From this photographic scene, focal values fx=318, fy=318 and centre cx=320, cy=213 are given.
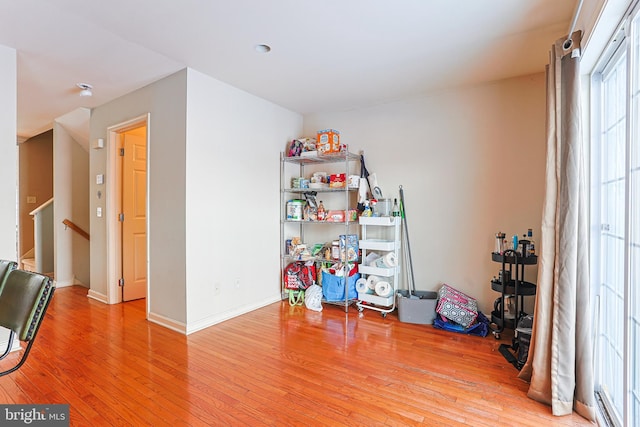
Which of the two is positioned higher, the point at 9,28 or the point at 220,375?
the point at 9,28

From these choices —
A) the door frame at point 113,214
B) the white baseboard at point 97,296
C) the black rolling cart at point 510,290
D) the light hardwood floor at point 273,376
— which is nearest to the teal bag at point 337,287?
the light hardwood floor at point 273,376

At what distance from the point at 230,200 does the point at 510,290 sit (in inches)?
108

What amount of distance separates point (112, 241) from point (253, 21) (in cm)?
300

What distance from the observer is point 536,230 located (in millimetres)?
2980

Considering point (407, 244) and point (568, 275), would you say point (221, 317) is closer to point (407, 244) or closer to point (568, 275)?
point (407, 244)

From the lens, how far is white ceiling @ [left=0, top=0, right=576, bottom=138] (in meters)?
2.00

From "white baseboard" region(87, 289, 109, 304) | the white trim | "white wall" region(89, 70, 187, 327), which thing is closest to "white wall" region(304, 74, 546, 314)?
the white trim

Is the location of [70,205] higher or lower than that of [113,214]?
higher

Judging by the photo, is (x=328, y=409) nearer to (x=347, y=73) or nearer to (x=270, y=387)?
(x=270, y=387)

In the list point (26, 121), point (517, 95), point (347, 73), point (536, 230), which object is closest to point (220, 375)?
point (347, 73)

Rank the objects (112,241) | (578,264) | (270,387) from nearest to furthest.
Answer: (578,264), (270,387), (112,241)

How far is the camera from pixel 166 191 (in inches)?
120

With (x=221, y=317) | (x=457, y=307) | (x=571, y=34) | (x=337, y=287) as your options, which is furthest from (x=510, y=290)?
(x=221, y=317)

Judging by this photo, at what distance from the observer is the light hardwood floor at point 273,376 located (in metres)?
1.76
